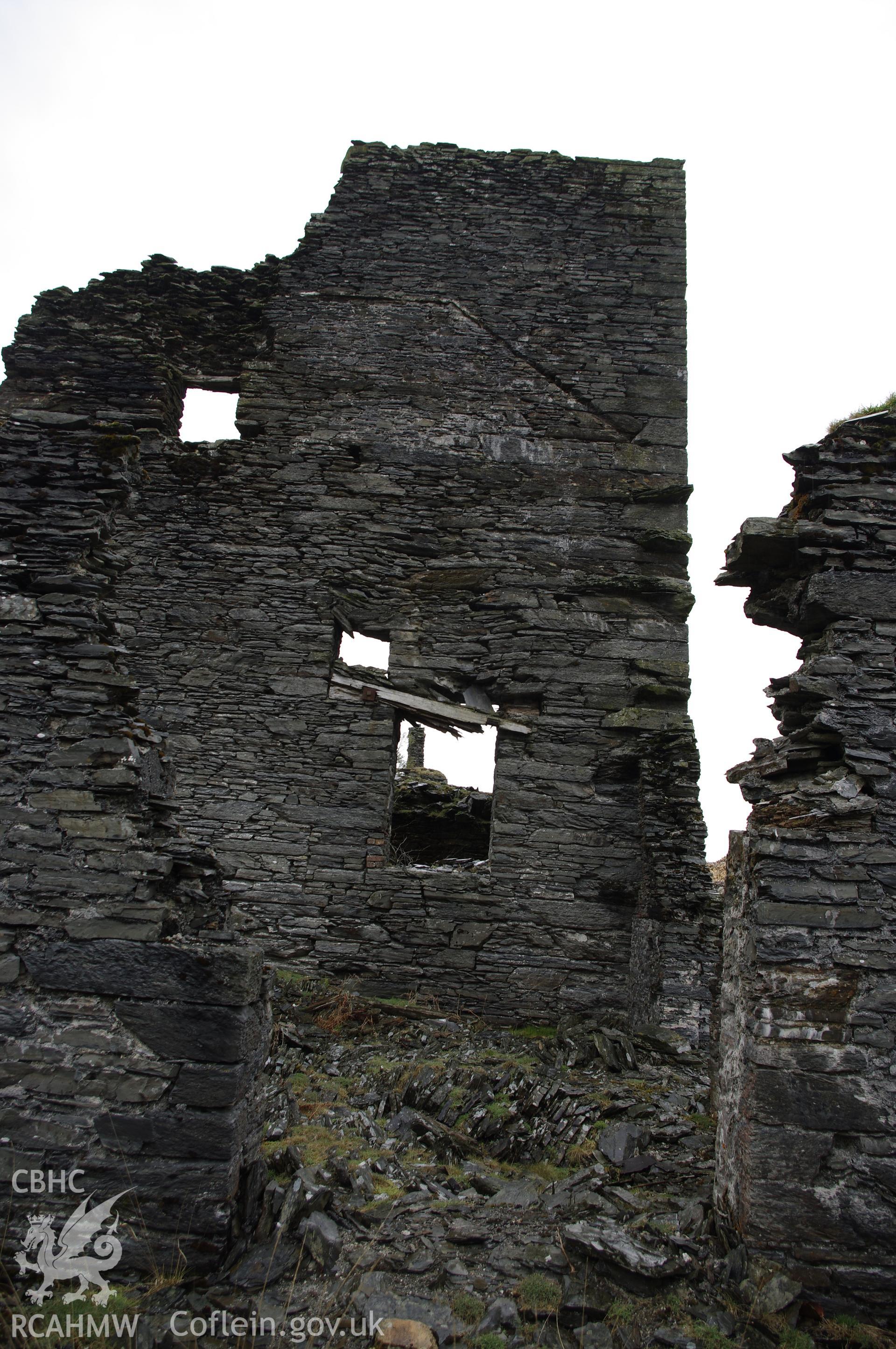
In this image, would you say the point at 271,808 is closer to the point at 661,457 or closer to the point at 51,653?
the point at 51,653

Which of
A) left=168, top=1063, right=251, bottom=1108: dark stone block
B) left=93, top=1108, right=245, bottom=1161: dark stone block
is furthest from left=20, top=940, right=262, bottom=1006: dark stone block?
left=93, top=1108, right=245, bottom=1161: dark stone block

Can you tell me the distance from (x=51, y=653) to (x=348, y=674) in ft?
13.6

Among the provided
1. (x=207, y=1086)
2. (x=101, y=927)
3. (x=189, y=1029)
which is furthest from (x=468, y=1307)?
(x=101, y=927)

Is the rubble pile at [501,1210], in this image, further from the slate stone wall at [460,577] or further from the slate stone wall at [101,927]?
the slate stone wall at [460,577]

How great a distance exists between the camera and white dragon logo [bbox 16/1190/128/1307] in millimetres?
3369

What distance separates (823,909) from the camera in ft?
12.5

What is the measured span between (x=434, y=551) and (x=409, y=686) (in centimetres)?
154

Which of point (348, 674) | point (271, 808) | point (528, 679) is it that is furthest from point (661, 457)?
point (271, 808)

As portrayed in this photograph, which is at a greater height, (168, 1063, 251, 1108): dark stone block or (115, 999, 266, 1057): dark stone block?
(115, 999, 266, 1057): dark stone block

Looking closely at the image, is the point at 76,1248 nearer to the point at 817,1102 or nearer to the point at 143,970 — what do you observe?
the point at 143,970

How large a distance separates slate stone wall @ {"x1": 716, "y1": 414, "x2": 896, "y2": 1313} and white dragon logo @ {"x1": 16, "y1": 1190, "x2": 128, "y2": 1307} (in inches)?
110

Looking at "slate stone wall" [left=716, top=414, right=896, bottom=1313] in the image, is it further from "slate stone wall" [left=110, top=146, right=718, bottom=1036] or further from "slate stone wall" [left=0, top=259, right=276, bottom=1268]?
"slate stone wall" [left=110, top=146, right=718, bottom=1036]

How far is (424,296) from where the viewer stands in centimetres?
937

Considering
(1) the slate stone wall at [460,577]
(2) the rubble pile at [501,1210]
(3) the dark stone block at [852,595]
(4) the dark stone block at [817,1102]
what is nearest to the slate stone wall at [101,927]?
(2) the rubble pile at [501,1210]
